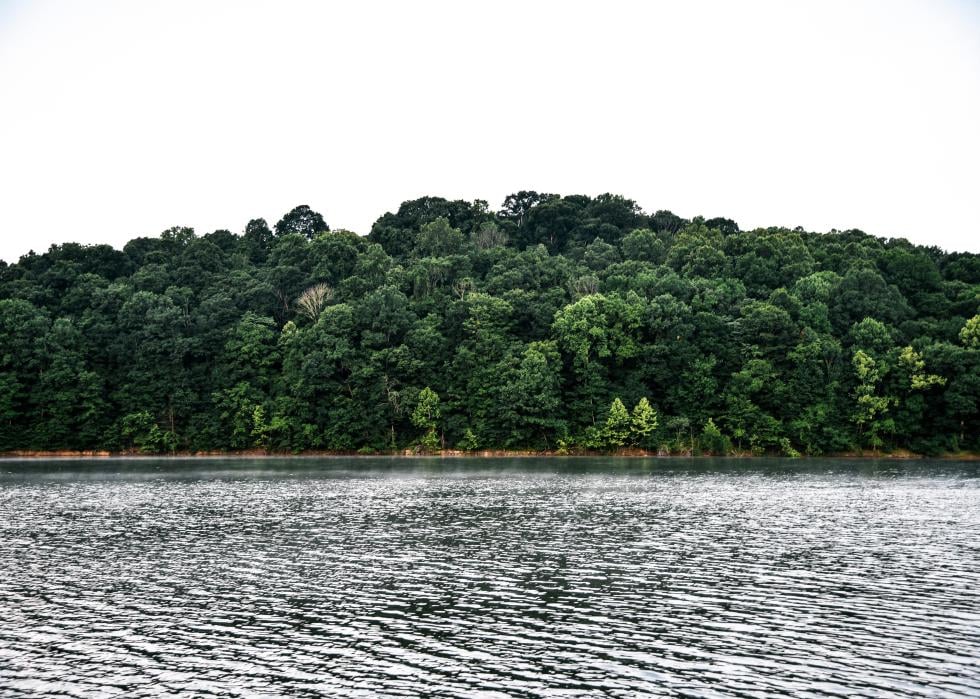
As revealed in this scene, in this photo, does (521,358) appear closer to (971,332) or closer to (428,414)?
(428,414)

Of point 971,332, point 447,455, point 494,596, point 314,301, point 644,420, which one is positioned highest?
point 314,301

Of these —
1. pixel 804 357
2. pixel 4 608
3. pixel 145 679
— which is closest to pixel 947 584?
pixel 145 679

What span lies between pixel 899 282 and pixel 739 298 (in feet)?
94.0

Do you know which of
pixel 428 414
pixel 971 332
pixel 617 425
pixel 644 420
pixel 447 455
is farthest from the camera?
pixel 447 455

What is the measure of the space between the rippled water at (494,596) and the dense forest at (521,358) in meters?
60.2

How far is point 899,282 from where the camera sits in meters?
140

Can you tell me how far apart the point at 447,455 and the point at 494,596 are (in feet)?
326

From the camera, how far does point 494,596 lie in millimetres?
30516

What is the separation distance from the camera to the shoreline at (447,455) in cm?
11862

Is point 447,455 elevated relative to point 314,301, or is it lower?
lower

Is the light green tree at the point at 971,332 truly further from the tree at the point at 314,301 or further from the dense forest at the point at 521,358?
the tree at the point at 314,301

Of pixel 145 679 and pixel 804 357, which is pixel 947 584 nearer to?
pixel 145 679

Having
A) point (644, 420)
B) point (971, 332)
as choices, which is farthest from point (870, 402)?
point (644, 420)

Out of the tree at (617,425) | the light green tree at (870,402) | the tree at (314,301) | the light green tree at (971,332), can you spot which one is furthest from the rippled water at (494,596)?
the tree at (314,301)
